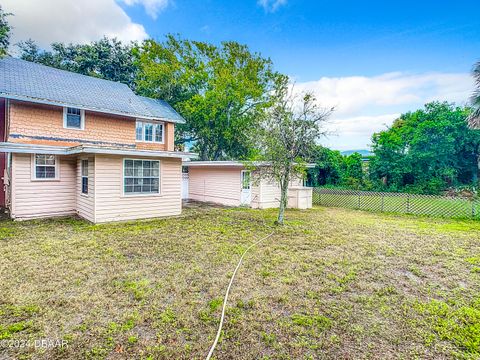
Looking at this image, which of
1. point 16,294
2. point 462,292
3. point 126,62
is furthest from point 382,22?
point 126,62

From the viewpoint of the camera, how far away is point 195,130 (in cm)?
1973

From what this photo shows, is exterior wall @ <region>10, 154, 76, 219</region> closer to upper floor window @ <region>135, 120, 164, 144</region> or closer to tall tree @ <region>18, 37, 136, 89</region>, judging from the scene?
upper floor window @ <region>135, 120, 164, 144</region>

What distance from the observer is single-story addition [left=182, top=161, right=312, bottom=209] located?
12484 millimetres

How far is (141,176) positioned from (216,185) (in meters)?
5.81

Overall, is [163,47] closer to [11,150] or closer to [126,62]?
[126,62]

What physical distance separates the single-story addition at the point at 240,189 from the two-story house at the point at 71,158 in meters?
3.79

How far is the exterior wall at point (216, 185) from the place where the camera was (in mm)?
13094

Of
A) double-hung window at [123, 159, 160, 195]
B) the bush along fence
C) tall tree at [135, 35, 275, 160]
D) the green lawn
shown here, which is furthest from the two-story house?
the bush along fence

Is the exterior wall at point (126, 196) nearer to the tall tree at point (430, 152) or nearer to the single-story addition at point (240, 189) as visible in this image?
the single-story addition at point (240, 189)

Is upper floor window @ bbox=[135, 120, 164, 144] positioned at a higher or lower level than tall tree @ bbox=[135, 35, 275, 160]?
lower

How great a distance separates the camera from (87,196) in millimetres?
8578

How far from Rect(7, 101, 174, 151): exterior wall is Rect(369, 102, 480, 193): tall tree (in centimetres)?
1932

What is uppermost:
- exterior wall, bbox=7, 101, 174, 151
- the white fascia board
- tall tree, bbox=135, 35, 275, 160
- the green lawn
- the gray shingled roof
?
tall tree, bbox=135, 35, 275, 160

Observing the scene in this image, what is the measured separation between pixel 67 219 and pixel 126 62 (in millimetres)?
17267
